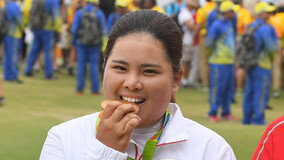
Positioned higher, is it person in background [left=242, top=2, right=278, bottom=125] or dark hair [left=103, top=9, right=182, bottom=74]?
dark hair [left=103, top=9, right=182, bottom=74]

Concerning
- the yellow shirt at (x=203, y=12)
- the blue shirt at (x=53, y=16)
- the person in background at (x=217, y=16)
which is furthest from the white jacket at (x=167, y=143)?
the blue shirt at (x=53, y=16)

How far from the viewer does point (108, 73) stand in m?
2.15

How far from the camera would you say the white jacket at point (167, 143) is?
2.11 meters

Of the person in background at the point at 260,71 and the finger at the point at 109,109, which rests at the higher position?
the finger at the point at 109,109

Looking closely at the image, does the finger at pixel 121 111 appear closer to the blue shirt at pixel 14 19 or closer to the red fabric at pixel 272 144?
the red fabric at pixel 272 144

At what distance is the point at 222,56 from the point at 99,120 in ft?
23.2

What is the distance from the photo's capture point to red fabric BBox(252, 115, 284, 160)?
83.4 inches

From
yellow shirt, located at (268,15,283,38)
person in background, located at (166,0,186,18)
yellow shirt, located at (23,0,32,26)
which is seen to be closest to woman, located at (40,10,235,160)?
yellow shirt, located at (268,15,283,38)

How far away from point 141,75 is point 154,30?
0.22 metres

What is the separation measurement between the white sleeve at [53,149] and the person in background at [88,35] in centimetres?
866

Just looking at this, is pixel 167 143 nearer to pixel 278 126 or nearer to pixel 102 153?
pixel 102 153

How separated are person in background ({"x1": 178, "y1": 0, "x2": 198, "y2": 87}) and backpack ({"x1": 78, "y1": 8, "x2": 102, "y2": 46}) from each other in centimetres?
244

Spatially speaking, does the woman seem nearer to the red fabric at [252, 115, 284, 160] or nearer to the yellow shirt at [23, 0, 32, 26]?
the red fabric at [252, 115, 284, 160]

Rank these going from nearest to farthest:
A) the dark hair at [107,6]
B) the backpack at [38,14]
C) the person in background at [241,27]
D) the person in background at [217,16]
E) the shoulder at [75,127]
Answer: the shoulder at [75,127] → the person in background at [217,16] → the backpack at [38,14] → the person in background at [241,27] → the dark hair at [107,6]
